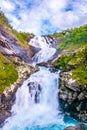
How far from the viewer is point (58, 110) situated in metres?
48.0

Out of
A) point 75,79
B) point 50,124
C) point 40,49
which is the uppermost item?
point 40,49

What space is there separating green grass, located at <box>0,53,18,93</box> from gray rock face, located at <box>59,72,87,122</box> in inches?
371

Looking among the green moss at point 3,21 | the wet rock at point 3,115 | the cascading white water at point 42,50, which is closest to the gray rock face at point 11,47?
the cascading white water at point 42,50

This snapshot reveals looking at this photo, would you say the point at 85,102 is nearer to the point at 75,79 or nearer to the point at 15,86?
the point at 75,79

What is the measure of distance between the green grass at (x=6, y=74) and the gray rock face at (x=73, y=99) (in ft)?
30.9

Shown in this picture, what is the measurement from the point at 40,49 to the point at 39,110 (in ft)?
Result: 112

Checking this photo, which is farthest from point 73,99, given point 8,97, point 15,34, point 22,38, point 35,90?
point 22,38

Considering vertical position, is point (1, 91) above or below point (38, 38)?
below

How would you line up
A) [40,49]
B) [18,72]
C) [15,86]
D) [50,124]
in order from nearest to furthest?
[50,124], [15,86], [18,72], [40,49]

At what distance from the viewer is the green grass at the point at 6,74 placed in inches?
2009

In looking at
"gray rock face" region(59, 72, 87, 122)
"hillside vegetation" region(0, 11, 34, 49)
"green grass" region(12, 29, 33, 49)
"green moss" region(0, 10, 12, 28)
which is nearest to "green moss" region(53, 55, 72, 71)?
"gray rock face" region(59, 72, 87, 122)

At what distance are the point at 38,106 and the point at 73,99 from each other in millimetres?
6400

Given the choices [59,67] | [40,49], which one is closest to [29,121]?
[59,67]

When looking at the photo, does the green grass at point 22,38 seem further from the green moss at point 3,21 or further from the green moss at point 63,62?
the green moss at point 63,62
